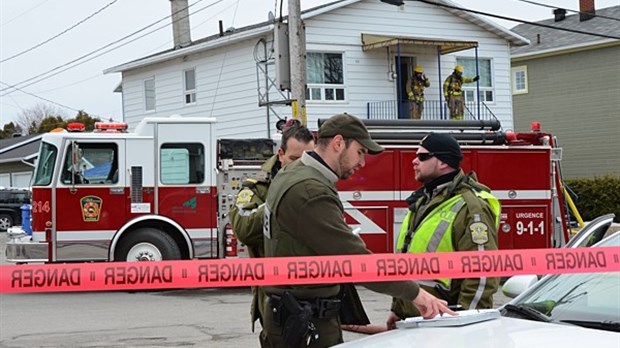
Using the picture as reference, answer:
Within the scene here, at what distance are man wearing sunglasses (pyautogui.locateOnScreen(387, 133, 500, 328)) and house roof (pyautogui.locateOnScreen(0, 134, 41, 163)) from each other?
3728cm

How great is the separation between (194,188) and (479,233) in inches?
363

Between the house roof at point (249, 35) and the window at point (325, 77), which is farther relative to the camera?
the window at point (325, 77)

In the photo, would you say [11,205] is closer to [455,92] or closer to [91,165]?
[455,92]

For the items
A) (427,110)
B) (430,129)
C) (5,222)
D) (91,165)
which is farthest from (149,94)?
(430,129)

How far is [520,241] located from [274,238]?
9702 millimetres

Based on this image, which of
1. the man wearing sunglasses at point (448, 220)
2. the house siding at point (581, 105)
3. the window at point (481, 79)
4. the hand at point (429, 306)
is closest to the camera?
the hand at point (429, 306)

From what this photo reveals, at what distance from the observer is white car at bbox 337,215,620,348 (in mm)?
3258

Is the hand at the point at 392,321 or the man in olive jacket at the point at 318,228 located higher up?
the man in olive jacket at the point at 318,228

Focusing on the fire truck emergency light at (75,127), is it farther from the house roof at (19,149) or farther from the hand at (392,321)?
the house roof at (19,149)

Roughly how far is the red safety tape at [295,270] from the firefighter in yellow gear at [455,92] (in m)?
19.8

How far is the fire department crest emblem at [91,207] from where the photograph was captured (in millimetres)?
12906

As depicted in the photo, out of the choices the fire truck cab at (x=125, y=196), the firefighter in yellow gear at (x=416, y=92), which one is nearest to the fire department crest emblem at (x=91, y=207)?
the fire truck cab at (x=125, y=196)

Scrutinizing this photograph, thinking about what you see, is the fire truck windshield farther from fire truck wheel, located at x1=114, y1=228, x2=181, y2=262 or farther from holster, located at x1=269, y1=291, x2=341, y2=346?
holster, located at x1=269, y1=291, x2=341, y2=346

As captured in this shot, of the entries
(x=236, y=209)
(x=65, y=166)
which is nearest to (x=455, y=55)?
(x=65, y=166)
